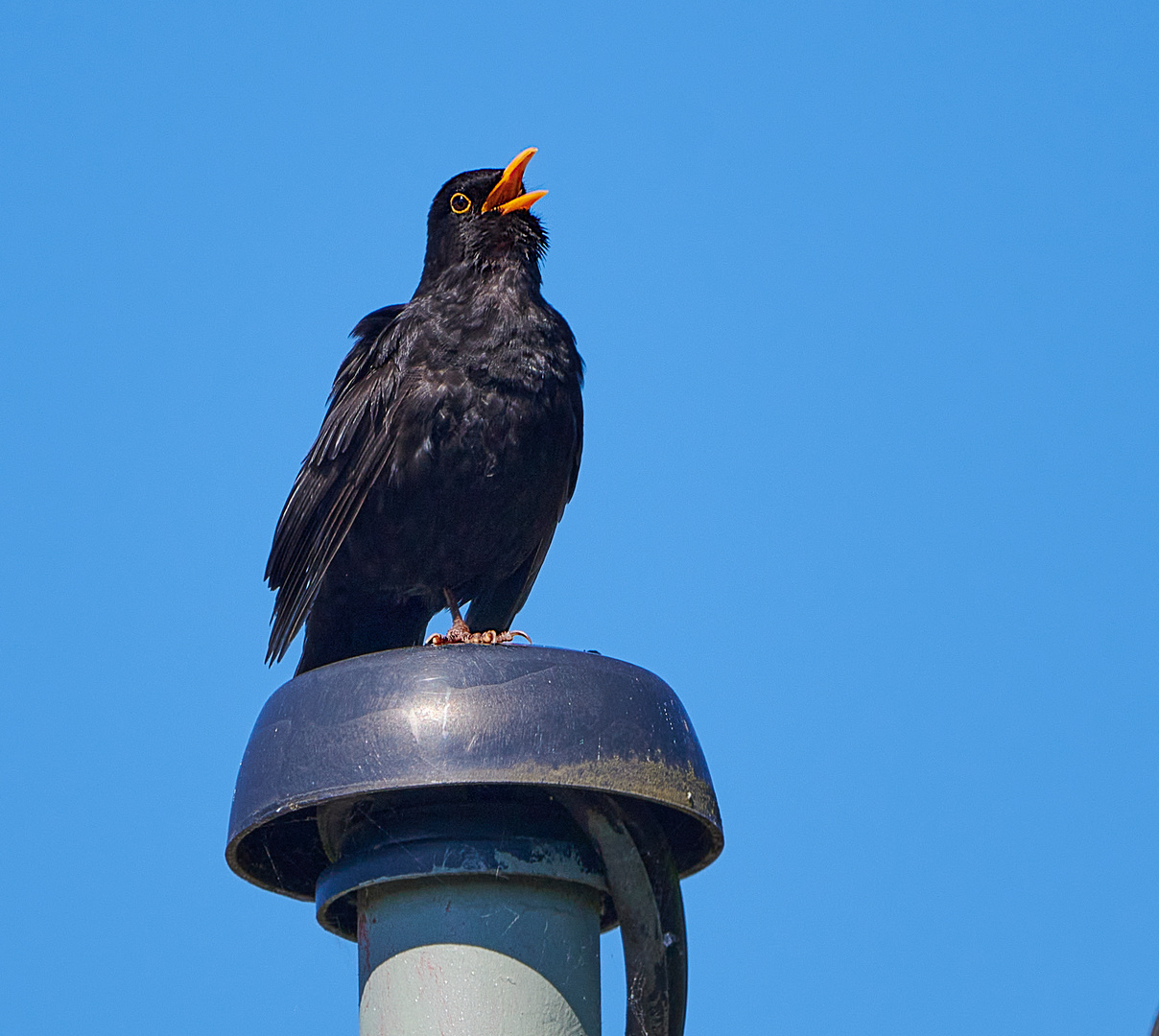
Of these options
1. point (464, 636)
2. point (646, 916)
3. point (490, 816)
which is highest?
point (464, 636)

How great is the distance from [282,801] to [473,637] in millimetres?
2401

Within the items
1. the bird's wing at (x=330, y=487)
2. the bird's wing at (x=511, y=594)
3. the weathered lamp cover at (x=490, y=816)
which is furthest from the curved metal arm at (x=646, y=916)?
the bird's wing at (x=511, y=594)

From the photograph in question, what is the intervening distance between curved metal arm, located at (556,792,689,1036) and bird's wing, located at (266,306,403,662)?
262 centimetres

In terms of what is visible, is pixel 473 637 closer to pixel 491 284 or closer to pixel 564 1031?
pixel 491 284

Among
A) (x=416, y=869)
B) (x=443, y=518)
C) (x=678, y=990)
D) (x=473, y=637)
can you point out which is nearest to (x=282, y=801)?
(x=416, y=869)

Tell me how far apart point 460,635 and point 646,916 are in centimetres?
246

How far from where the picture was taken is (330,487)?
235 inches

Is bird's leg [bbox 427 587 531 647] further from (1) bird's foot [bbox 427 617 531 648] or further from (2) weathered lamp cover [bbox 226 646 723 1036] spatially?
(2) weathered lamp cover [bbox 226 646 723 1036]

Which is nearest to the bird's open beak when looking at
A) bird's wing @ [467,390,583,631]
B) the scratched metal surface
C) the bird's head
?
the bird's head

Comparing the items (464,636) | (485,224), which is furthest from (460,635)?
(485,224)

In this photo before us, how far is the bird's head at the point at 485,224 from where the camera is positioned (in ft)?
21.3

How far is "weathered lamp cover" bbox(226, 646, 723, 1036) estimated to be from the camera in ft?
9.75

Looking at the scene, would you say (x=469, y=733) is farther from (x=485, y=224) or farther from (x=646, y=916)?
(x=485, y=224)

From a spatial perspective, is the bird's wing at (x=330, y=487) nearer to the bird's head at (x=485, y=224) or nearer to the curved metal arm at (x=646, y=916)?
the bird's head at (x=485, y=224)
